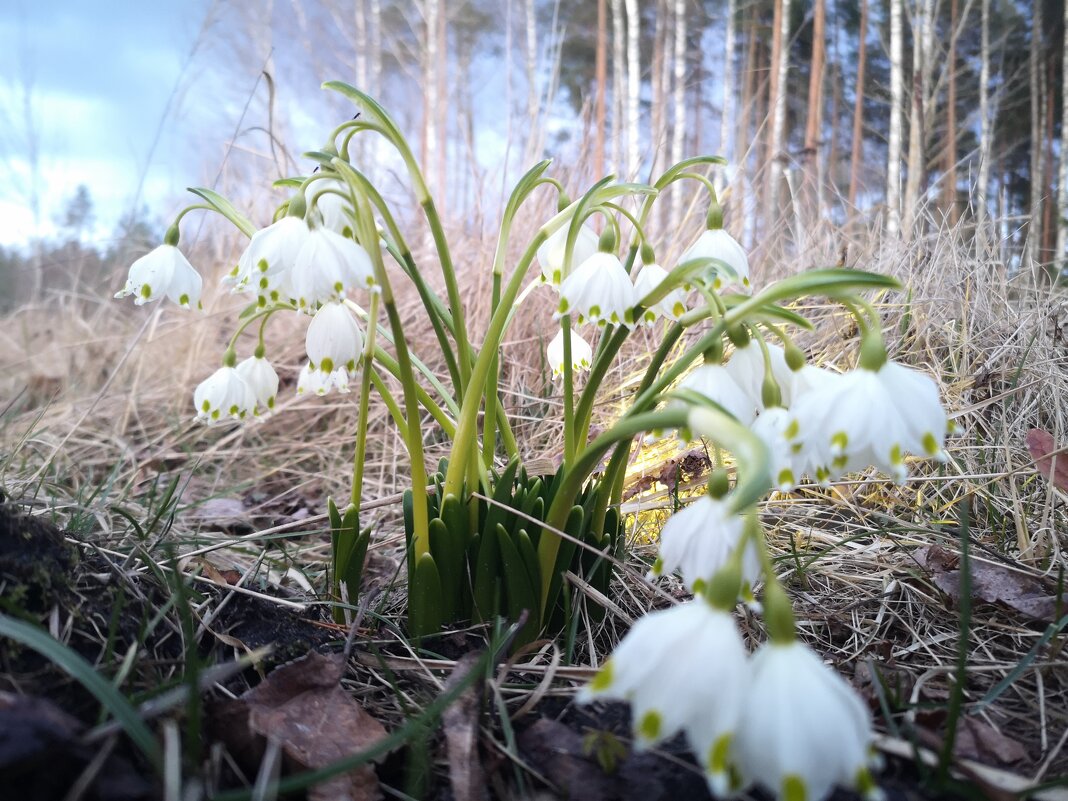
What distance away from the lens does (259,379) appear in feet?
4.17

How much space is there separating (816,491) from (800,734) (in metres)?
1.30

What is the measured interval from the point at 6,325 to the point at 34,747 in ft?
20.0

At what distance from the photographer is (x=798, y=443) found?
75 centimetres

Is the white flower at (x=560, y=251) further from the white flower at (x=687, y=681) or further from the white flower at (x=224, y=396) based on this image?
the white flower at (x=687, y=681)

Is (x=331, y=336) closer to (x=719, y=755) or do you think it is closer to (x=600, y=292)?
(x=600, y=292)

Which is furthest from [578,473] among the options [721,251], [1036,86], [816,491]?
[1036,86]

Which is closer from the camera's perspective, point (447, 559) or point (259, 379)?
point (447, 559)

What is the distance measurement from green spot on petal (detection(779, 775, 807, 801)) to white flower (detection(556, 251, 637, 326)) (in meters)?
0.59

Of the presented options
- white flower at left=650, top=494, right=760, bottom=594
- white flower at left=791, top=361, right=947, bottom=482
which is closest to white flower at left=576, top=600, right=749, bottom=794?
white flower at left=650, top=494, right=760, bottom=594

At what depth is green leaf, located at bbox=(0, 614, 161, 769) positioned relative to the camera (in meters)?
0.61

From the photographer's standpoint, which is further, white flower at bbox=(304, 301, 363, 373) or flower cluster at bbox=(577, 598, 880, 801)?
A: white flower at bbox=(304, 301, 363, 373)

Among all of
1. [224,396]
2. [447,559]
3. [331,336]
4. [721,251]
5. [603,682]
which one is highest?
[721,251]

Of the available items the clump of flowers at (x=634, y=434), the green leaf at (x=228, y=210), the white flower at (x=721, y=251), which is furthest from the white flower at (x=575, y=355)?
the green leaf at (x=228, y=210)

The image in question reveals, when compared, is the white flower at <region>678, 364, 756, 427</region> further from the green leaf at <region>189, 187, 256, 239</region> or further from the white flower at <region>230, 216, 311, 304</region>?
the green leaf at <region>189, 187, 256, 239</region>
